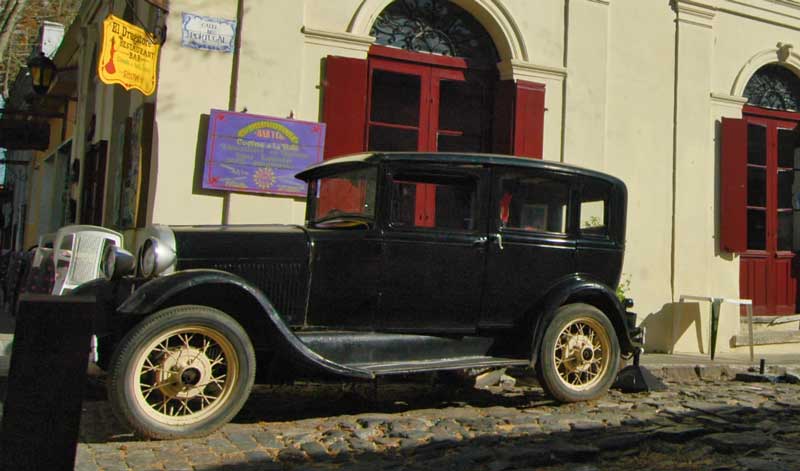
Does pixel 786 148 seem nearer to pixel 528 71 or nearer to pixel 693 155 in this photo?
pixel 693 155

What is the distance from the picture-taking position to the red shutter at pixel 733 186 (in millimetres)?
9586

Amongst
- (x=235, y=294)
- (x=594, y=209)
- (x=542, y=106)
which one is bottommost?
(x=235, y=294)

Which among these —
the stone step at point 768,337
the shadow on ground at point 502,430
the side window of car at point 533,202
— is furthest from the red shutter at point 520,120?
the stone step at point 768,337

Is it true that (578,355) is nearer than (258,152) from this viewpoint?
Yes

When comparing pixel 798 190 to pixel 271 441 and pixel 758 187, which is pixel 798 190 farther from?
pixel 271 441

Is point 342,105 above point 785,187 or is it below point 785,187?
above

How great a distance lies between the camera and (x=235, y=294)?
4523 millimetres

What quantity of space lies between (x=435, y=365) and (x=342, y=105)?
11.8 ft

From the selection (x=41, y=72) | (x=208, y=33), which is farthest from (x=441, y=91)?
(x=41, y=72)

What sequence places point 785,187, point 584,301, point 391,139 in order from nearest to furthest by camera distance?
point 584,301 → point 391,139 → point 785,187

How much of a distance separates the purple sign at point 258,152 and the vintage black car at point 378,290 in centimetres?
170

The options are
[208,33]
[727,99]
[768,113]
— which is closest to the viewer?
[208,33]

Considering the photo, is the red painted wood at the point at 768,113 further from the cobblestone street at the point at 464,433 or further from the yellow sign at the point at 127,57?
the yellow sign at the point at 127,57

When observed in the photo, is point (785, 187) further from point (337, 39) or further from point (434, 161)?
point (434, 161)
